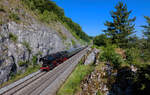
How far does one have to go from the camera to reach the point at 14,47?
17516 millimetres

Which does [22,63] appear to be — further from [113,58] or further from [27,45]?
[113,58]

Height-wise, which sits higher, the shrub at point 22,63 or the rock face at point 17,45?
the rock face at point 17,45

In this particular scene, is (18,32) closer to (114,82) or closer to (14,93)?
(14,93)

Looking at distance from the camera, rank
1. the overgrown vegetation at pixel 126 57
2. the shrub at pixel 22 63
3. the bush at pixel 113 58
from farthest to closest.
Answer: the shrub at pixel 22 63 → the bush at pixel 113 58 → the overgrown vegetation at pixel 126 57

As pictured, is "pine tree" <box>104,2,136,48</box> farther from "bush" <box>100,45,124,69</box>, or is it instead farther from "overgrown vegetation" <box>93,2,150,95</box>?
"bush" <box>100,45,124,69</box>

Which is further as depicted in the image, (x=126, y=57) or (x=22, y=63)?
(x=22, y=63)

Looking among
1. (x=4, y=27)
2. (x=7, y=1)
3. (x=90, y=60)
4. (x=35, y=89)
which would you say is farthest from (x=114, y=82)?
(x=7, y=1)

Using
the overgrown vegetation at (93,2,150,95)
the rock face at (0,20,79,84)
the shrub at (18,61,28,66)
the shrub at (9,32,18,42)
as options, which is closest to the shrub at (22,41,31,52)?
the rock face at (0,20,79,84)

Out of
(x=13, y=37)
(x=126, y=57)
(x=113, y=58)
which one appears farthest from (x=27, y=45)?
(x=126, y=57)

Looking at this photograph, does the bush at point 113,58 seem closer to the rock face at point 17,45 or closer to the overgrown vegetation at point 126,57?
the overgrown vegetation at point 126,57

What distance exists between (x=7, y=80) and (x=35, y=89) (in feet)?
21.3

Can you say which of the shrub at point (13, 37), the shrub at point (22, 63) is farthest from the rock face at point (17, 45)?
the shrub at point (22, 63)

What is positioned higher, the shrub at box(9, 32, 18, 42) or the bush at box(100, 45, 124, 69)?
the shrub at box(9, 32, 18, 42)

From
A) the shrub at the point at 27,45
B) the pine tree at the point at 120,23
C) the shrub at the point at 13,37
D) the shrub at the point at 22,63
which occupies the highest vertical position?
the pine tree at the point at 120,23
